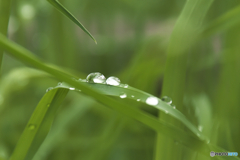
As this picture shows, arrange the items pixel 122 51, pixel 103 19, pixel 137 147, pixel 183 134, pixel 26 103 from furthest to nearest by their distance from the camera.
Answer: pixel 103 19, pixel 122 51, pixel 26 103, pixel 137 147, pixel 183 134

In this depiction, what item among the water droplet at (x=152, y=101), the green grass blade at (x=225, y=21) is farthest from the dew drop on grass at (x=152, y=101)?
the green grass blade at (x=225, y=21)

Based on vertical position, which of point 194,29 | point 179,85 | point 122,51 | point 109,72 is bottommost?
point 179,85

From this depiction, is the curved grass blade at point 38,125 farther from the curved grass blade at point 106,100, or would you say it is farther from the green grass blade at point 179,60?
the green grass blade at point 179,60

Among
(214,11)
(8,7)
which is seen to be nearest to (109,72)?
(214,11)

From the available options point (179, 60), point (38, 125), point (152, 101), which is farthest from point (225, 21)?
point (38, 125)

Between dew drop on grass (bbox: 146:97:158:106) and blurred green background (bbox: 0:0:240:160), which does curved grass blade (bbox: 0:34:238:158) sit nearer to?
dew drop on grass (bbox: 146:97:158:106)

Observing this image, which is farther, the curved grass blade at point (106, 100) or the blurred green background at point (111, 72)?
the blurred green background at point (111, 72)

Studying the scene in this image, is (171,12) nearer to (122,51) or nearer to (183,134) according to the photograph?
(122,51)

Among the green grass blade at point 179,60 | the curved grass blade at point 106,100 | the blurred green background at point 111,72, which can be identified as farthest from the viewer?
the blurred green background at point 111,72
